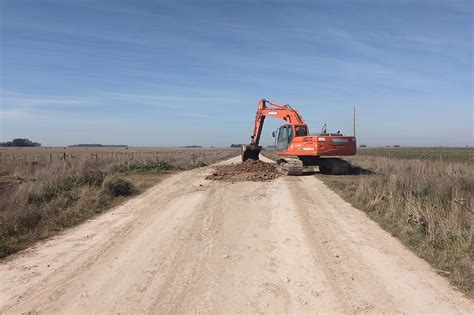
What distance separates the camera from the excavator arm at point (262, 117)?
23.5 meters

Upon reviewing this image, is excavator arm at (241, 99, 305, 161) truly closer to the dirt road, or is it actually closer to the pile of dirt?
the pile of dirt

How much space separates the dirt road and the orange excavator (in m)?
9.60

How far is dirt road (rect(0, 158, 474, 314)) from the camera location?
15.8ft

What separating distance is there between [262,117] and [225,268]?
2057cm

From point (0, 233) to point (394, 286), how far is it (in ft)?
24.0

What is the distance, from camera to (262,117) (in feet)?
85.5

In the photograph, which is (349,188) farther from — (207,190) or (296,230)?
(296,230)

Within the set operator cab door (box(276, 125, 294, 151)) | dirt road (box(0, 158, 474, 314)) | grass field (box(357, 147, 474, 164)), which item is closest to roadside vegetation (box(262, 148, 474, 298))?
dirt road (box(0, 158, 474, 314))

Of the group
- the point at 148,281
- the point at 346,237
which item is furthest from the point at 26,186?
the point at 346,237

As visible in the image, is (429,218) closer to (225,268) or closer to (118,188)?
(225,268)

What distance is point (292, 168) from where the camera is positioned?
1981 cm

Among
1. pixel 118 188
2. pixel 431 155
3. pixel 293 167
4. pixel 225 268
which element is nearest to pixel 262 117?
pixel 293 167

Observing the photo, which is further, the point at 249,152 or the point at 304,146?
the point at 249,152

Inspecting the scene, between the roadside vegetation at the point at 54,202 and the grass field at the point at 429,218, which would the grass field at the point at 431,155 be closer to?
the grass field at the point at 429,218
